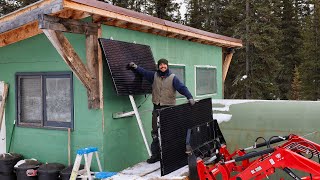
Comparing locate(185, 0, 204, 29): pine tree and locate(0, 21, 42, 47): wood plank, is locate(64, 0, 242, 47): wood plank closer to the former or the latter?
locate(0, 21, 42, 47): wood plank

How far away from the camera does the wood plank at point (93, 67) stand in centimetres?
597

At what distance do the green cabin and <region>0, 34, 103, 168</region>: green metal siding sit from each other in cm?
2

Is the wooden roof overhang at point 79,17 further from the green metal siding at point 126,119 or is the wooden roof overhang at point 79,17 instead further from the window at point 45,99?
the window at point 45,99

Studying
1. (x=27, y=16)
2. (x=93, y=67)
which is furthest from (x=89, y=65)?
(x=27, y=16)

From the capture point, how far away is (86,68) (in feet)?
19.2

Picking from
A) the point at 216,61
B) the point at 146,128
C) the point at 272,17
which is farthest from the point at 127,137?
the point at 272,17

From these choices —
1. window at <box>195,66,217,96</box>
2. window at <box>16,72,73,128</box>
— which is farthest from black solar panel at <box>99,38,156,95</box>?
window at <box>195,66,217,96</box>

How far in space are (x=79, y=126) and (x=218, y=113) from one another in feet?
9.54

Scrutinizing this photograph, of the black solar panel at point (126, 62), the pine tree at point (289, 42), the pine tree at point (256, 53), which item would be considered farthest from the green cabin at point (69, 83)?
the pine tree at point (289, 42)

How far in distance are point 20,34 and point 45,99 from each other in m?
1.36

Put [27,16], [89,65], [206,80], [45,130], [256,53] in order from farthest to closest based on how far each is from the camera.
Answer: [256,53]
[206,80]
[45,130]
[89,65]
[27,16]

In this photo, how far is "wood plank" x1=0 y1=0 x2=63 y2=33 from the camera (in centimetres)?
502

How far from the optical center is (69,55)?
217 inches

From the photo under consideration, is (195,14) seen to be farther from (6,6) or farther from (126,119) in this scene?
(126,119)
